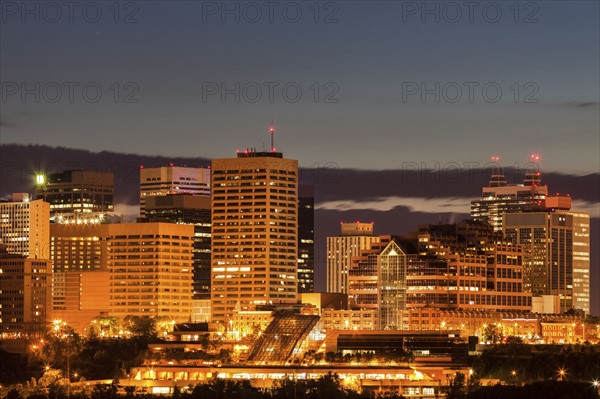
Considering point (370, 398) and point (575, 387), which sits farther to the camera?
point (370, 398)

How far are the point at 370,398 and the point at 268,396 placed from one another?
37.6 ft

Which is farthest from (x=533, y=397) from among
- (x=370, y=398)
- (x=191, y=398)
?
(x=191, y=398)

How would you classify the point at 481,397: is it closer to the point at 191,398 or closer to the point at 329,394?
the point at 329,394

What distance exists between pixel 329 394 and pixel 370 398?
4.90 metres

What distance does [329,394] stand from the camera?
650 feet

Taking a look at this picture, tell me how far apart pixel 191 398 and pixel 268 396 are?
8.67 meters

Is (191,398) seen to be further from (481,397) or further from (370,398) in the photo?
(481,397)

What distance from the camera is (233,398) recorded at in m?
200

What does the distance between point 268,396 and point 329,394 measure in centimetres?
687

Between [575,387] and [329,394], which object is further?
[329,394]

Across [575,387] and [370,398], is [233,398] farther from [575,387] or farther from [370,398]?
[575,387]

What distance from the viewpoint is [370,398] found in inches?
7864

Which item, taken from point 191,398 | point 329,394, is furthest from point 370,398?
point 191,398

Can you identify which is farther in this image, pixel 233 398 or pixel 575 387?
pixel 233 398
